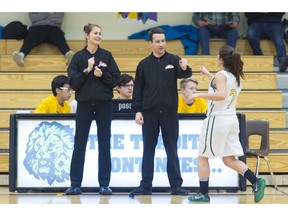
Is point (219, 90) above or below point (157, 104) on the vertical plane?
above

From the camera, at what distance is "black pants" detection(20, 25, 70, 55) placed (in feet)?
36.7

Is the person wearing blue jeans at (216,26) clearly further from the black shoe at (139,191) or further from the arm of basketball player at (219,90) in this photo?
the arm of basketball player at (219,90)

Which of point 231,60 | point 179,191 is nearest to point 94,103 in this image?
point 179,191

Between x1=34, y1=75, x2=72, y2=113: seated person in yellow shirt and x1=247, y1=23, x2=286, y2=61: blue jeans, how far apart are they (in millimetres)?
3645

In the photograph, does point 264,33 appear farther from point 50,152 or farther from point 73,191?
point 73,191

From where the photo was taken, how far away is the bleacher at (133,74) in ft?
33.8

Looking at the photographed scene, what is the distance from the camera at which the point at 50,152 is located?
27.4 ft

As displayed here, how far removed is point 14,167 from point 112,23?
13.8 feet

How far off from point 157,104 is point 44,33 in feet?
13.2

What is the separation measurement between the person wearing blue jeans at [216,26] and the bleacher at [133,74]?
0.25 metres

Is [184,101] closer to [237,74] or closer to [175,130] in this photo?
[175,130]

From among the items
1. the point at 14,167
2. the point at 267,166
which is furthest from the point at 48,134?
the point at 267,166

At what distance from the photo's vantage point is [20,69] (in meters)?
11.2

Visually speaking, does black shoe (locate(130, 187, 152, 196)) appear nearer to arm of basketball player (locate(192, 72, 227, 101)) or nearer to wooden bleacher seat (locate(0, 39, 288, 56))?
arm of basketball player (locate(192, 72, 227, 101))
